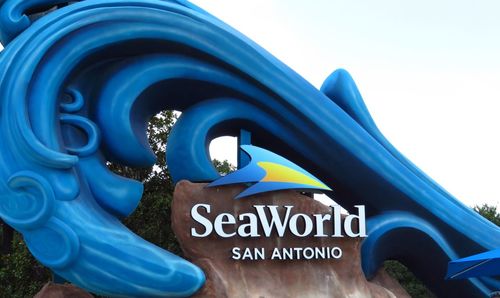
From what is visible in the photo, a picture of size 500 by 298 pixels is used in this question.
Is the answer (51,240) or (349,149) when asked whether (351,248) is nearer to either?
(349,149)

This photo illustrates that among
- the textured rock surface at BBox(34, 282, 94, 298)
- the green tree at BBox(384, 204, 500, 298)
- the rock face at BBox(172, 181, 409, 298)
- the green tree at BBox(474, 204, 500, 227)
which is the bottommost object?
the textured rock surface at BBox(34, 282, 94, 298)

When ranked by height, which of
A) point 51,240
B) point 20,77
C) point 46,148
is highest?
point 20,77

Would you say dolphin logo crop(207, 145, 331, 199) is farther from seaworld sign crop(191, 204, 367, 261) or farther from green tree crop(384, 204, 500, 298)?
green tree crop(384, 204, 500, 298)

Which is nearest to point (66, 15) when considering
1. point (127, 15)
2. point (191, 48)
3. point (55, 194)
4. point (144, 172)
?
point (127, 15)

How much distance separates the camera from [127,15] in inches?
298

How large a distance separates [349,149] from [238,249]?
231 cm

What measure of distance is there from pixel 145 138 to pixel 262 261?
8.03 feet

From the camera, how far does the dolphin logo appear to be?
721 centimetres

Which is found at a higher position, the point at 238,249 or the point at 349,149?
the point at 349,149

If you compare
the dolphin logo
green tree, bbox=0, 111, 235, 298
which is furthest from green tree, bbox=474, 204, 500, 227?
the dolphin logo

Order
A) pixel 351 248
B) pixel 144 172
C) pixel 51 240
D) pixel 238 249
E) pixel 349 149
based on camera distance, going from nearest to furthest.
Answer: pixel 51 240, pixel 238 249, pixel 351 248, pixel 349 149, pixel 144 172

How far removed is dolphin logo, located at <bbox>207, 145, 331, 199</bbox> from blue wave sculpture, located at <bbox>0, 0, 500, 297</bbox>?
45 centimetres

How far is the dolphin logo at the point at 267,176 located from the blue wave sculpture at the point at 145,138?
0.45m

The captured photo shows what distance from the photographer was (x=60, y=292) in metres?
6.94
